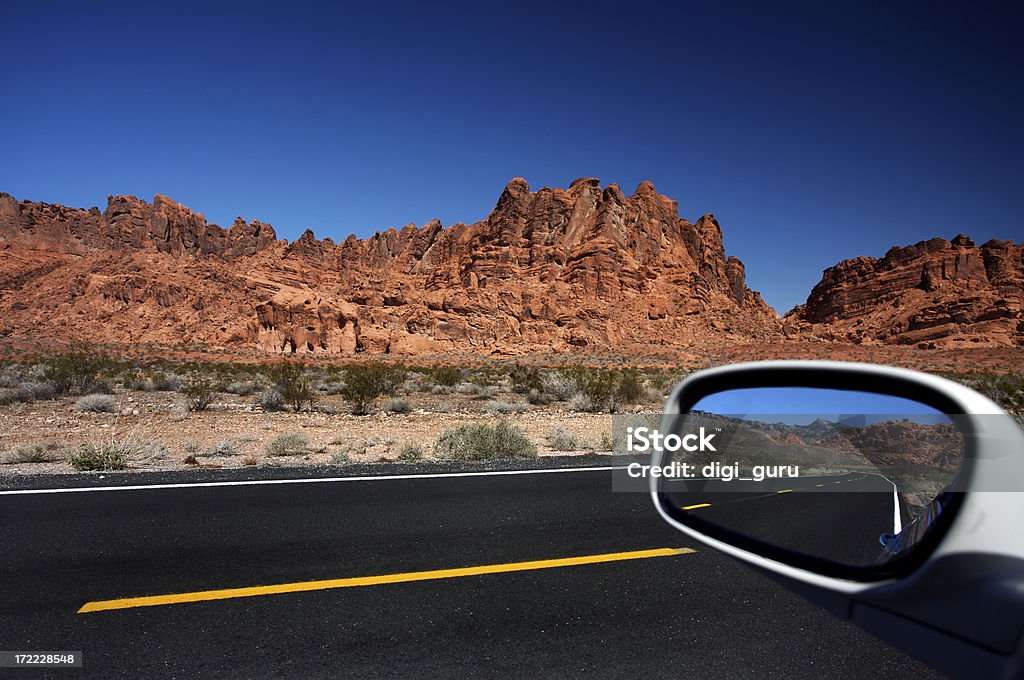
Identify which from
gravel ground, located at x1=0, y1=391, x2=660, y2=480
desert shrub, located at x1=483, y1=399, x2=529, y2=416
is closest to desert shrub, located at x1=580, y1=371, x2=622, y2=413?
gravel ground, located at x1=0, y1=391, x2=660, y2=480

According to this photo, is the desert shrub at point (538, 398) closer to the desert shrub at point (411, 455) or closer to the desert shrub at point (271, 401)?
the desert shrub at point (271, 401)

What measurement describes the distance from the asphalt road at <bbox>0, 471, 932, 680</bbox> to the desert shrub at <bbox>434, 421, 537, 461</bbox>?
4.58 m

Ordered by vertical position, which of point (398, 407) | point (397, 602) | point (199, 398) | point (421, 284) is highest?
point (421, 284)

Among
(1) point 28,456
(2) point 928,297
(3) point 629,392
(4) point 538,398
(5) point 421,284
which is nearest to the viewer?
(1) point 28,456

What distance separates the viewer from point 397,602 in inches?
151

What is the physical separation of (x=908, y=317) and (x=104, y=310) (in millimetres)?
124333

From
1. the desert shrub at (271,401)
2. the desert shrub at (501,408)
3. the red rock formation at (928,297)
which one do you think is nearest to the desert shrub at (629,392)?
the desert shrub at (501,408)

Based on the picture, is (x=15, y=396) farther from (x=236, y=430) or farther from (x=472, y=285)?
(x=472, y=285)


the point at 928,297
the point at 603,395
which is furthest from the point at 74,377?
the point at 928,297

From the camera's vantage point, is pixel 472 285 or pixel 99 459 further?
pixel 472 285

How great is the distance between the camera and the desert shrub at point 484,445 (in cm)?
1087

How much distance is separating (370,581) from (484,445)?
7058 millimetres

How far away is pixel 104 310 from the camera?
83.7 m

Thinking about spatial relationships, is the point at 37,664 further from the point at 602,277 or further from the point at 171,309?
the point at 171,309
